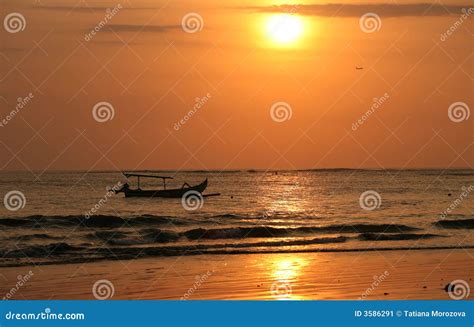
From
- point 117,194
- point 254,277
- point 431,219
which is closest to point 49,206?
point 117,194

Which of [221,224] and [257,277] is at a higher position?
[221,224]

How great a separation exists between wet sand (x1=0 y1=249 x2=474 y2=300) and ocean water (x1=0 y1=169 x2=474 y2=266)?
6.92 ft

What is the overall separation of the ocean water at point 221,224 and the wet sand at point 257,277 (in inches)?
83.0

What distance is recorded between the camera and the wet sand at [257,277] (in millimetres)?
15047

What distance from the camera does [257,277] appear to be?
16.9 metres

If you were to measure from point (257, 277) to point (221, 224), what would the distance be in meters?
17.9

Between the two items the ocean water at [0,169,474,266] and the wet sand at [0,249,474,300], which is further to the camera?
the ocean water at [0,169,474,266]

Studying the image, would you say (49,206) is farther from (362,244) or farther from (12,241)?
(362,244)

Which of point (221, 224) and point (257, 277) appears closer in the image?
point (257, 277)

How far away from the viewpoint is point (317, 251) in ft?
73.8

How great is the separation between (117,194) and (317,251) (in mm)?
32336

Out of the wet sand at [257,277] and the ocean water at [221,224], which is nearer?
the wet sand at [257,277]

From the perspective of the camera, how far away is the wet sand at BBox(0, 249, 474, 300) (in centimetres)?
1505

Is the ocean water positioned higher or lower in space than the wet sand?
higher
